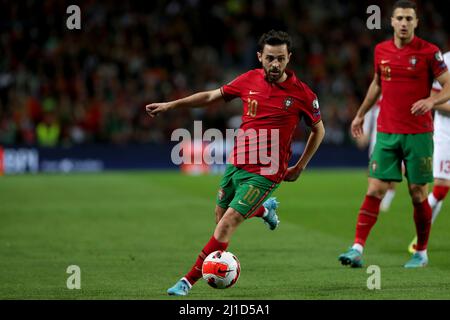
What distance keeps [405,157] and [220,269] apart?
7.99 ft

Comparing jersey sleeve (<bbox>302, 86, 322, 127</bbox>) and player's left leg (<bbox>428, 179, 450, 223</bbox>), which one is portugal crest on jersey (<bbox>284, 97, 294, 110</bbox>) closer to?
jersey sleeve (<bbox>302, 86, 322, 127</bbox>)

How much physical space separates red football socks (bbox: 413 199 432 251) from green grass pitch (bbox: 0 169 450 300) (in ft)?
0.93

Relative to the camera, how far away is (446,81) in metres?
8.27

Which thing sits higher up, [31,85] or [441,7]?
[441,7]

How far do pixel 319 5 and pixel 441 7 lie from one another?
3944 millimetres

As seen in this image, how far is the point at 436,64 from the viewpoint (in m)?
8.34

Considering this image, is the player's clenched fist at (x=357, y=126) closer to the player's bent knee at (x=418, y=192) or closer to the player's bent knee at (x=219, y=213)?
the player's bent knee at (x=418, y=192)

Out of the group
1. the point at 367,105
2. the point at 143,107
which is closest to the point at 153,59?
the point at 143,107

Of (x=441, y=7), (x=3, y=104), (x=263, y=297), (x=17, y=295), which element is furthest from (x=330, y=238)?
(x=441, y=7)

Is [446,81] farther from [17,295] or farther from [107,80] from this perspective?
[107,80]

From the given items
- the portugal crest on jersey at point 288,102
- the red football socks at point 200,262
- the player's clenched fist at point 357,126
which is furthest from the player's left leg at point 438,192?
the red football socks at point 200,262

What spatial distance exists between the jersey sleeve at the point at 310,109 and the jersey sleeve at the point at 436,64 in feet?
4.64

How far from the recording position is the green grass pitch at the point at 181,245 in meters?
→ 7.40

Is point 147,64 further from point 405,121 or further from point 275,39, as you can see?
point 275,39
